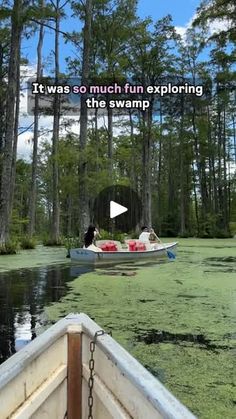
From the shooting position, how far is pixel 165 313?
5.91 meters

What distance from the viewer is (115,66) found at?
23.1m

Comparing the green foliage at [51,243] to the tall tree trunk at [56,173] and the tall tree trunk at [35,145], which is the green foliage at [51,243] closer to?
the tall tree trunk at [56,173]

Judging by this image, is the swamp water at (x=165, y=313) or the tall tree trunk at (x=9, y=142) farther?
the tall tree trunk at (x=9, y=142)

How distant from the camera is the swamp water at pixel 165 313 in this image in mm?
3574

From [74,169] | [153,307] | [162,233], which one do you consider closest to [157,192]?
[162,233]

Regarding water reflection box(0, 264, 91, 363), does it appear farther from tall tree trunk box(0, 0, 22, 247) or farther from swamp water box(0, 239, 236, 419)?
tall tree trunk box(0, 0, 22, 247)

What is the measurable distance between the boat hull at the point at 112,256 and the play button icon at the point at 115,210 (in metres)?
9.08

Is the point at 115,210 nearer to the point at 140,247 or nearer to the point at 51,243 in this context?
the point at 51,243

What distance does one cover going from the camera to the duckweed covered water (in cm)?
347

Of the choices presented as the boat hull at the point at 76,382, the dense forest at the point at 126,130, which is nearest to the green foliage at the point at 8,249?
the dense forest at the point at 126,130

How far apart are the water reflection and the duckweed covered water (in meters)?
0.25

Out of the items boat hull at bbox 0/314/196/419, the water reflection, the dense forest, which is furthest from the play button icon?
boat hull at bbox 0/314/196/419

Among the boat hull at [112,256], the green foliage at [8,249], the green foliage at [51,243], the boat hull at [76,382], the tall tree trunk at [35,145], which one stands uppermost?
the tall tree trunk at [35,145]

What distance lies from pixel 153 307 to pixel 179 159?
30372 millimetres
